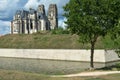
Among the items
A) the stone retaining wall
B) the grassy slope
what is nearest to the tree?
the stone retaining wall

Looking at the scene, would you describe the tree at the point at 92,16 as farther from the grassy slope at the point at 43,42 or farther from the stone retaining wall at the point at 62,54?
the grassy slope at the point at 43,42

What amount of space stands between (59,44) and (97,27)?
4804cm

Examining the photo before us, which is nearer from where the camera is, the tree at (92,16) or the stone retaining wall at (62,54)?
the tree at (92,16)

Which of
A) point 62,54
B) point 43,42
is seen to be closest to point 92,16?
point 62,54

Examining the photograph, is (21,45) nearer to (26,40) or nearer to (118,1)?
(26,40)

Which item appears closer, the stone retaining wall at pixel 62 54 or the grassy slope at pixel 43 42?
the stone retaining wall at pixel 62 54

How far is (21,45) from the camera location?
323 ft

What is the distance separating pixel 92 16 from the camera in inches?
1686

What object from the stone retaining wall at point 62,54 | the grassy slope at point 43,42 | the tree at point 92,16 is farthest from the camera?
the grassy slope at point 43,42

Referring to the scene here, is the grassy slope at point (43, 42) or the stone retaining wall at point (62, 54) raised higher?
the grassy slope at point (43, 42)

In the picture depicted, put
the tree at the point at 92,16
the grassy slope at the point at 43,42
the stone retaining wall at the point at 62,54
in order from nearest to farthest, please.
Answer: the tree at the point at 92,16 → the stone retaining wall at the point at 62,54 → the grassy slope at the point at 43,42

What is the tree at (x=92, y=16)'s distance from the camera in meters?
42.4

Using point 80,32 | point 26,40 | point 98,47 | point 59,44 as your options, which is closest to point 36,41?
point 26,40

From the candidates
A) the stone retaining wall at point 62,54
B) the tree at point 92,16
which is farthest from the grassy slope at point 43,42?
the tree at point 92,16
